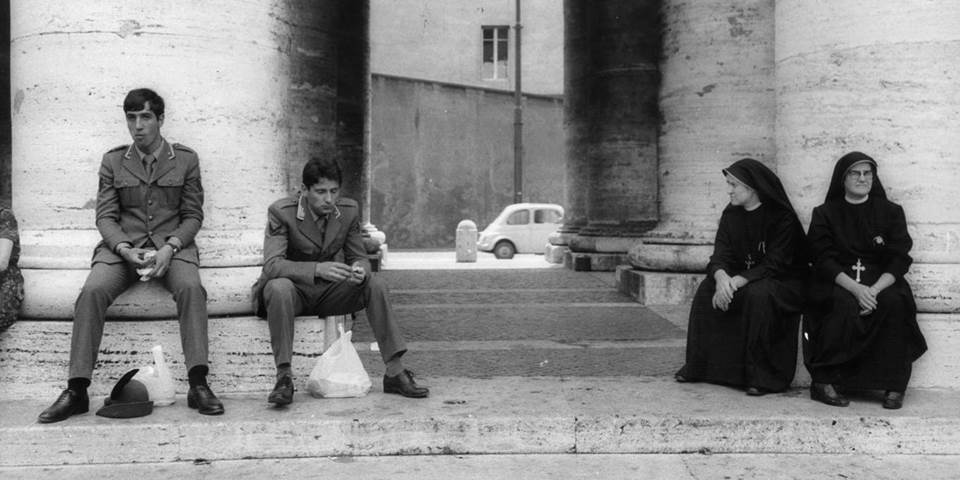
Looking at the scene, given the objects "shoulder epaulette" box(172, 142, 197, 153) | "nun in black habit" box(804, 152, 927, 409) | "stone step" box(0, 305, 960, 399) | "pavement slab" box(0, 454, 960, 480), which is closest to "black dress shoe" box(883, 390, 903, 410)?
"nun in black habit" box(804, 152, 927, 409)

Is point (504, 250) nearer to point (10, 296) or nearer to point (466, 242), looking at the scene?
point (466, 242)

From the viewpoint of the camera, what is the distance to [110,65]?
5172 mm

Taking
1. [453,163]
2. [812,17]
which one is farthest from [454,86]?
[812,17]

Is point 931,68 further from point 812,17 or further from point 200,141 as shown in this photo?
point 200,141

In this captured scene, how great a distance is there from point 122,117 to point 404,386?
2.18 metres

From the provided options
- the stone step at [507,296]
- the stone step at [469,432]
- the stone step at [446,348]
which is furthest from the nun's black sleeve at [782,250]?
the stone step at [507,296]

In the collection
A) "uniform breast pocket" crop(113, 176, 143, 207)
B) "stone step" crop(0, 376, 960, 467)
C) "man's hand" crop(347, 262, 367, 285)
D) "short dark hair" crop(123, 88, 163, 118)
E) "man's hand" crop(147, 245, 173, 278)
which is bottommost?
"stone step" crop(0, 376, 960, 467)

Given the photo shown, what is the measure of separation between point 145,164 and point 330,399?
5.32 ft

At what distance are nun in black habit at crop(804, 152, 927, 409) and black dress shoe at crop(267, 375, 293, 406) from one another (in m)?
2.82

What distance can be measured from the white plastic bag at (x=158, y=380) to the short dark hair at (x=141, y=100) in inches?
49.9

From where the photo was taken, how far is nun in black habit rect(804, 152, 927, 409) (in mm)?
4996

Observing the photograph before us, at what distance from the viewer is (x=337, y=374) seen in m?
5.10

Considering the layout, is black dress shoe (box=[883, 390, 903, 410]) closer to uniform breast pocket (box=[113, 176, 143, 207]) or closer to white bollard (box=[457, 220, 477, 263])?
uniform breast pocket (box=[113, 176, 143, 207])

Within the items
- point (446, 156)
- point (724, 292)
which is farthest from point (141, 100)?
point (446, 156)
